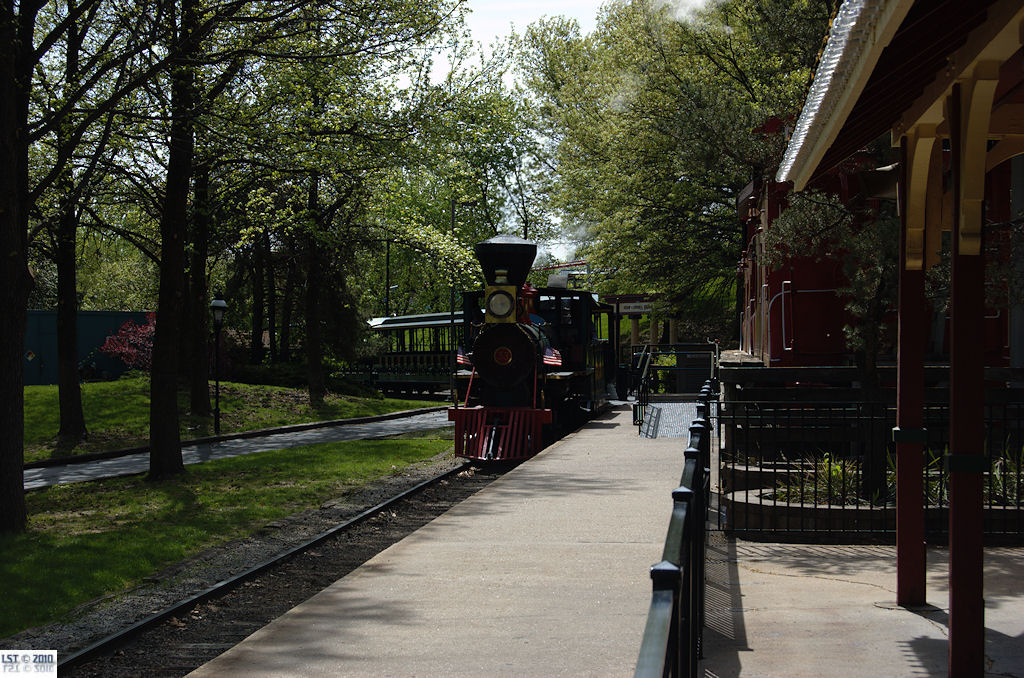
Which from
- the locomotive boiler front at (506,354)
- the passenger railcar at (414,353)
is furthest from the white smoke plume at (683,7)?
the passenger railcar at (414,353)

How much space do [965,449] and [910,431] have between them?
1404mm

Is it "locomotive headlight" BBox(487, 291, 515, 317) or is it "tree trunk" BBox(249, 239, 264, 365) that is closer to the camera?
"locomotive headlight" BBox(487, 291, 515, 317)

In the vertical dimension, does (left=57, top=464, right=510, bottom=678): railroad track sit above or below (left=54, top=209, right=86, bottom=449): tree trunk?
below

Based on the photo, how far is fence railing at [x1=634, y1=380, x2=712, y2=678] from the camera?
76.6 inches

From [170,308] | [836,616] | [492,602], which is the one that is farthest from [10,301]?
[836,616]

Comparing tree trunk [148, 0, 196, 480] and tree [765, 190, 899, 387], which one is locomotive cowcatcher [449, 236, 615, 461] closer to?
tree trunk [148, 0, 196, 480]

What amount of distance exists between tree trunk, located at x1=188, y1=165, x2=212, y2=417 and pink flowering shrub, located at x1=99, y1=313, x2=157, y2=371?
625 centimetres

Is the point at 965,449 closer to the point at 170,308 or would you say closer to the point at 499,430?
the point at 170,308

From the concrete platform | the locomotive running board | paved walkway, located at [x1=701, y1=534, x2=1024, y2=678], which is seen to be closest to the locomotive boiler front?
the locomotive running board

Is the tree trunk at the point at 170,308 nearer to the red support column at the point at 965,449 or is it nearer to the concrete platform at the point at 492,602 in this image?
the concrete platform at the point at 492,602

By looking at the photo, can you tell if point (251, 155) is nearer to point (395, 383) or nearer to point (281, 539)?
point (281, 539)

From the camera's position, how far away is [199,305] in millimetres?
22828

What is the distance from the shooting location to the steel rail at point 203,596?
20.1ft

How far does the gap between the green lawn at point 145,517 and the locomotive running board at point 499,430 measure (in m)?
0.99
